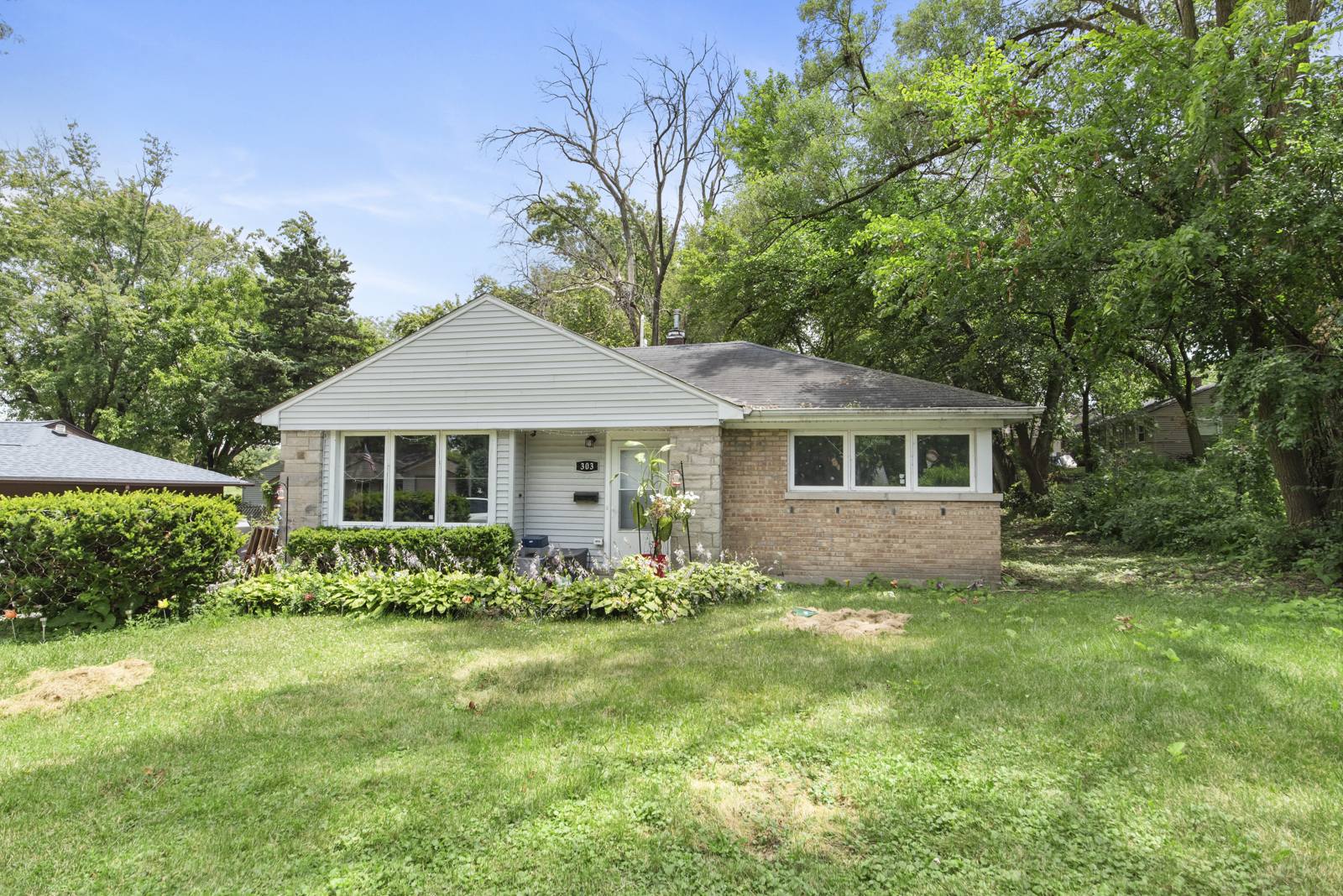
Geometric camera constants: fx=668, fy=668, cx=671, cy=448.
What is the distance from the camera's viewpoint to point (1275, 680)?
504 cm

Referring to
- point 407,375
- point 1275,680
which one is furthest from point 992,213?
point 407,375

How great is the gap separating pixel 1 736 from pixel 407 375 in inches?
290

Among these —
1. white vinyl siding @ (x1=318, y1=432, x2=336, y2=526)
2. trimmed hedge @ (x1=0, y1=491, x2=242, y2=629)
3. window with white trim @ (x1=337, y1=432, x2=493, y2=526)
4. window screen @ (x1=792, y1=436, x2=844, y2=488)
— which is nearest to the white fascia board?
white vinyl siding @ (x1=318, y1=432, x2=336, y2=526)

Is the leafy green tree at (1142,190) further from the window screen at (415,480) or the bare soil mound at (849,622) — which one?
the window screen at (415,480)

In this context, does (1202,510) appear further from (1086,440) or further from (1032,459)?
(1086,440)

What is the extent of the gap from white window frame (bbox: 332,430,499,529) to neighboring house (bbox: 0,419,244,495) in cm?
595

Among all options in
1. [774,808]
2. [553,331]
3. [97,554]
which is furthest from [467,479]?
[774,808]

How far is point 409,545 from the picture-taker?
408 inches

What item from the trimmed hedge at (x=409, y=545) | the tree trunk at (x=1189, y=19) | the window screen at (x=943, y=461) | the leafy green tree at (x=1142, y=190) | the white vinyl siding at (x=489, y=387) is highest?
the tree trunk at (x=1189, y=19)

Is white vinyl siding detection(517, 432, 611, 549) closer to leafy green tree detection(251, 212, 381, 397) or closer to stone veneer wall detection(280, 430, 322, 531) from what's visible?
stone veneer wall detection(280, 430, 322, 531)

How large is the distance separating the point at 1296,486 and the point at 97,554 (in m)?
16.0

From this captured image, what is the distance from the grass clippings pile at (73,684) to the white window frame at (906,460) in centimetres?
834

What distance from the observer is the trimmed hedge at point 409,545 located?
33.8 ft

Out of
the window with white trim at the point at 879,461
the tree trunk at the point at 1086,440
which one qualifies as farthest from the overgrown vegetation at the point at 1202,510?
the window with white trim at the point at 879,461
